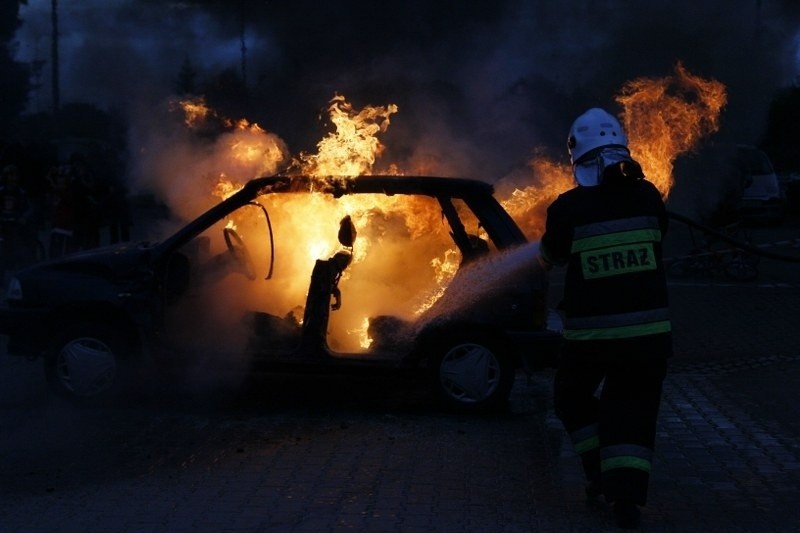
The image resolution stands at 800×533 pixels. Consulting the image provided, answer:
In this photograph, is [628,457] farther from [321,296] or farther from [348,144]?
[348,144]

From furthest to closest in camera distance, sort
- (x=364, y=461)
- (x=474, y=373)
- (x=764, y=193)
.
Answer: (x=764, y=193), (x=474, y=373), (x=364, y=461)

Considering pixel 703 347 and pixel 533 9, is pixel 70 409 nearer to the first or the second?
pixel 533 9

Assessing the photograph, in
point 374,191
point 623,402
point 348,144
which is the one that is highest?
point 348,144

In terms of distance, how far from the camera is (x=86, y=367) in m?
7.21

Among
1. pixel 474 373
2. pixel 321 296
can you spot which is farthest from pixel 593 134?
pixel 321 296

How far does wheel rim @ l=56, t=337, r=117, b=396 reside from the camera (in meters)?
→ 7.21

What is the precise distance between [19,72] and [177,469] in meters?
24.0

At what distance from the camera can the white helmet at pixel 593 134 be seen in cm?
507

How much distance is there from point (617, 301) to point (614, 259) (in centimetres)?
20

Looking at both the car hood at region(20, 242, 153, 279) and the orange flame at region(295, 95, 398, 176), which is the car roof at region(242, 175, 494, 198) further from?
the car hood at region(20, 242, 153, 279)

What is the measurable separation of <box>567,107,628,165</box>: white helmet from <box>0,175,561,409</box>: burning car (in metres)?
1.96

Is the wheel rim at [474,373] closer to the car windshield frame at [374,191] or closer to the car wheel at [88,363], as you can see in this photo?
the car windshield frame at [374,191]

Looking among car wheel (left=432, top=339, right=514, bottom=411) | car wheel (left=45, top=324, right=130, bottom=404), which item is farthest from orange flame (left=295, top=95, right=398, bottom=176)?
car wheel (left=45, top=324, right=130, bottom=404)

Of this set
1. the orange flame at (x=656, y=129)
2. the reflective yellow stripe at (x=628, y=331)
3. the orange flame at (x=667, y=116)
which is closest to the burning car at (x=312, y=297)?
the orange flame at (x=656, y=129)
